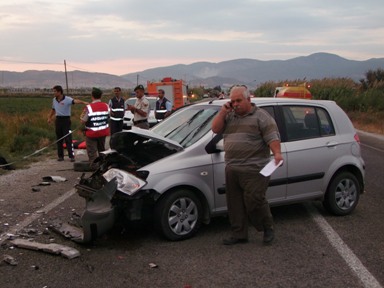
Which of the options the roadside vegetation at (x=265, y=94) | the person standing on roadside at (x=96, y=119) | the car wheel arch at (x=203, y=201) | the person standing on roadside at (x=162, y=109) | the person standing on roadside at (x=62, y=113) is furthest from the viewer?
the roadside vegetation at (x=265, y=94)

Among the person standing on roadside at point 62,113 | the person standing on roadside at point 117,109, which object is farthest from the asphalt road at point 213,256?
the person standing on roadside at point 117,109

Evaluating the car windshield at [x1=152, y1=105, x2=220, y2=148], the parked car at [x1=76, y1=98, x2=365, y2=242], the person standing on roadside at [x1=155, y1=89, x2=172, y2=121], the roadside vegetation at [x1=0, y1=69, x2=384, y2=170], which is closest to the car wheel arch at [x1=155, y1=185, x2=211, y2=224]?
the parked car at [x1=76, y1=98, x2=365, y2=242]

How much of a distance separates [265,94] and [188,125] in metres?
32.6

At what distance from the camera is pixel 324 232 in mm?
5520

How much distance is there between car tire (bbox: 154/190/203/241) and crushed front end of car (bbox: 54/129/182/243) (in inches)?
6.4

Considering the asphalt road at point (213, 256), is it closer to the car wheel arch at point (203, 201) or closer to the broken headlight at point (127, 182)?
the car wheel arch at point (203, 201)

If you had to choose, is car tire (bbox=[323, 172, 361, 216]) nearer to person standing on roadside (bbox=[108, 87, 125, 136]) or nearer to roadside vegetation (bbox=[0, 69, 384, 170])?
roadside vegetation (bbox=[0, 69, 384, 170])

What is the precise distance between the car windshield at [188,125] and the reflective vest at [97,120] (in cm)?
312

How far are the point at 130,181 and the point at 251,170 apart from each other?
4.30 ft

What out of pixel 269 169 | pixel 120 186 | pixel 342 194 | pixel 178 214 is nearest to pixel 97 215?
pixel 120 186

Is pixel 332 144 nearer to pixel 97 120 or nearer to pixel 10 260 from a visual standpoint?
pixel 10 260

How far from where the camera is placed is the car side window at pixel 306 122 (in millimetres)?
5965

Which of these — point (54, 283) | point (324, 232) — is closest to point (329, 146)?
point (324, 232)

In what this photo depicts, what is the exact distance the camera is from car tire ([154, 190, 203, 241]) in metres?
5.06
